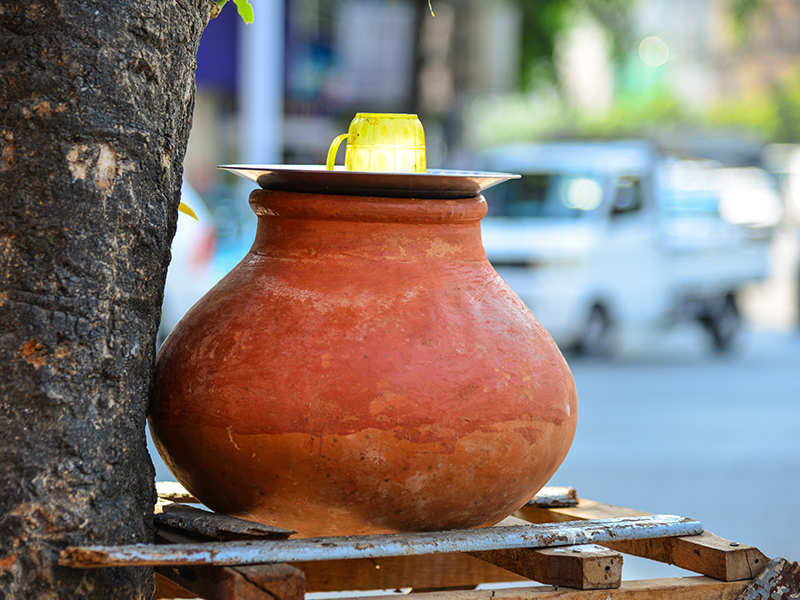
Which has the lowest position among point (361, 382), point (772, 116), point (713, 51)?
point (361, 382)

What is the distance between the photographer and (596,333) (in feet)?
36.3

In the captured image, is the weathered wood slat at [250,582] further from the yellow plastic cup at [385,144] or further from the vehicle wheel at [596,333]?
the vehicle wheel at [596,333]

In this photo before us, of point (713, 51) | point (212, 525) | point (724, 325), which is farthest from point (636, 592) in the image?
point (713, 51)

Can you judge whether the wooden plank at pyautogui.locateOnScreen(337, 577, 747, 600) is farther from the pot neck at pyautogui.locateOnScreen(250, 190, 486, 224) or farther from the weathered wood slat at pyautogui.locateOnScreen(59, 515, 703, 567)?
the pot neck at pyautogui.locateOnScreen(250, 190, 486, 224)

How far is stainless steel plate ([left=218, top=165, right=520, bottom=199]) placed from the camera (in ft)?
6.27

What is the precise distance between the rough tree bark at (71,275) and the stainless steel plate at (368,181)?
241 millimetres

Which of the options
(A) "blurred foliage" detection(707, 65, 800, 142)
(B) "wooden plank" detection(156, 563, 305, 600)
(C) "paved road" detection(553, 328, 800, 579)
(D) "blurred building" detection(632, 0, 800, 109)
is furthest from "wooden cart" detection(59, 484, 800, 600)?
(D) "blurred building" detection(632, 0, 800, 109)

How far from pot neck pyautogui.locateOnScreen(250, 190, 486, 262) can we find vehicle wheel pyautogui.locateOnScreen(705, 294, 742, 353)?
10.5m

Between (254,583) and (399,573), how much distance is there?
0.73 m

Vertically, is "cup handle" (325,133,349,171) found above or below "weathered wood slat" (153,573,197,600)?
above

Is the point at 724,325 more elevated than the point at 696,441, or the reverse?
the point at 724,325

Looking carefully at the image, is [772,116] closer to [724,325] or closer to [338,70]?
[338,70]

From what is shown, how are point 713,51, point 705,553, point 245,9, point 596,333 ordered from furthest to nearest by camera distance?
1. point 713,51
2. point 596,333
3. point 245,9
4. point 705,553

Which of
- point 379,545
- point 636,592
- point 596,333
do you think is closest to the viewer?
point 379,545
